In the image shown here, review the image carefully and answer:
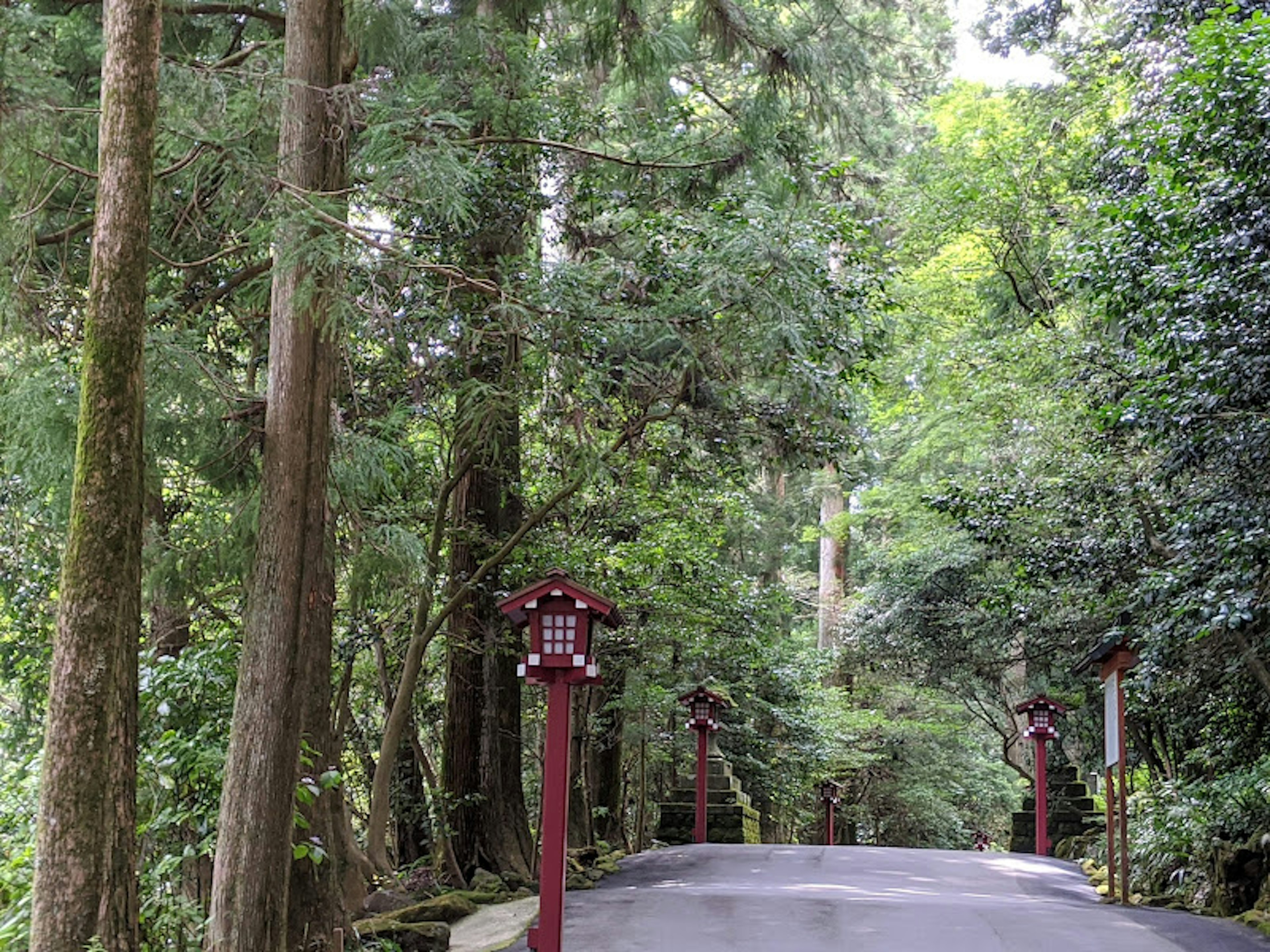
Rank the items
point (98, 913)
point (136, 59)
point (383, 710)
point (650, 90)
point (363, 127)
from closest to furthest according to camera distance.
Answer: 1. point (98, 913)
2. point (136, 59)
3. point (363, 127)
4. point (650, 90)
5. point (383, 710)

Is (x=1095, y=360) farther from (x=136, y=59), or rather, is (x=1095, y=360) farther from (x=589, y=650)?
(x=136, y=59)

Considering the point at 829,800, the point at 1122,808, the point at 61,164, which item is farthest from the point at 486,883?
the point at 829,800

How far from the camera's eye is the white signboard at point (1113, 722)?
11.6m

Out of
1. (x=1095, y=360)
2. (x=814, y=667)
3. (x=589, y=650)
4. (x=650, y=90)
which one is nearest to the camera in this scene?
(x=589, y=650)

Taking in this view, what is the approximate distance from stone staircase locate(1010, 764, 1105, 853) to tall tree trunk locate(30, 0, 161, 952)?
1592cm

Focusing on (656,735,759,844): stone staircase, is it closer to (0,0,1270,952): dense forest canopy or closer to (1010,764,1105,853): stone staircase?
(0,0,1270,952): dense forest canopy

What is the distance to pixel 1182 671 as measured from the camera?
1159cm

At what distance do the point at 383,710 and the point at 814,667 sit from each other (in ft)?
26.3

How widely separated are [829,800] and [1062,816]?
671 centimetres

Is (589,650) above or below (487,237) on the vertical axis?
below

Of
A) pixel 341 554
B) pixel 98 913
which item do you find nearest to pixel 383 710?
pixel 341 554

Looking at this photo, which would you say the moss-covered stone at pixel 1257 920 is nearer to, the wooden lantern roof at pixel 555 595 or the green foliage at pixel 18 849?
the wooden lantern roof at pixel 555 595

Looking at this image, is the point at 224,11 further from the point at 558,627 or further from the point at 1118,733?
the point at 1118,733

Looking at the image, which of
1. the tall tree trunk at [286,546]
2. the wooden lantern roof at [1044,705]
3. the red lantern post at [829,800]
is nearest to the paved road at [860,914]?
the tall tree trunk at [286,546]
